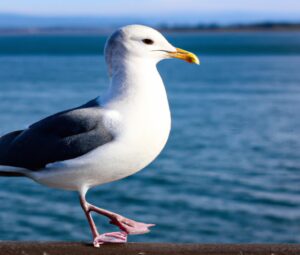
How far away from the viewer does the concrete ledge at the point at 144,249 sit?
16.6 ft

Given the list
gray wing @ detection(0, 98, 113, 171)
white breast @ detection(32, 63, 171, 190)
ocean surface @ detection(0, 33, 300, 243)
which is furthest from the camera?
ocean surface @ detection(0, 33, 300, 243)

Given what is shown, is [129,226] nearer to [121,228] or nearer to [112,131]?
[121,228]

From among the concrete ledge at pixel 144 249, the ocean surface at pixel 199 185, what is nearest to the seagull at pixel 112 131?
the concrete ledge at pixel 144 249

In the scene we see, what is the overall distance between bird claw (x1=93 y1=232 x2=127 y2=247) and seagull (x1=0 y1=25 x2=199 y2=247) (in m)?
0.26

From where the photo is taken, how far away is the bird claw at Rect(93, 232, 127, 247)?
5027mm

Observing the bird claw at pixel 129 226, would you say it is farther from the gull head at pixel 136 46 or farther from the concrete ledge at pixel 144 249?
the gull head at pixel 136 46

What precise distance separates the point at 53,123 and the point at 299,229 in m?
22.5

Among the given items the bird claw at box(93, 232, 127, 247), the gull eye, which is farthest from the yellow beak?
the bird claw at box(93, 232, 127, 247)

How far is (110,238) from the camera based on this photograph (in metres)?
5.05

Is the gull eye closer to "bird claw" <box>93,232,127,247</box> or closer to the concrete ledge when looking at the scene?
"bird claw" <box>93,232,127,247</box>

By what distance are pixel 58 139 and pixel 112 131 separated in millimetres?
358

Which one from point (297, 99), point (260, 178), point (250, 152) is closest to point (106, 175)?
point (260, 178)

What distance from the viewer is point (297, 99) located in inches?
2432

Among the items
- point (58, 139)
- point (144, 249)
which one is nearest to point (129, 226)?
point (144, 249)
